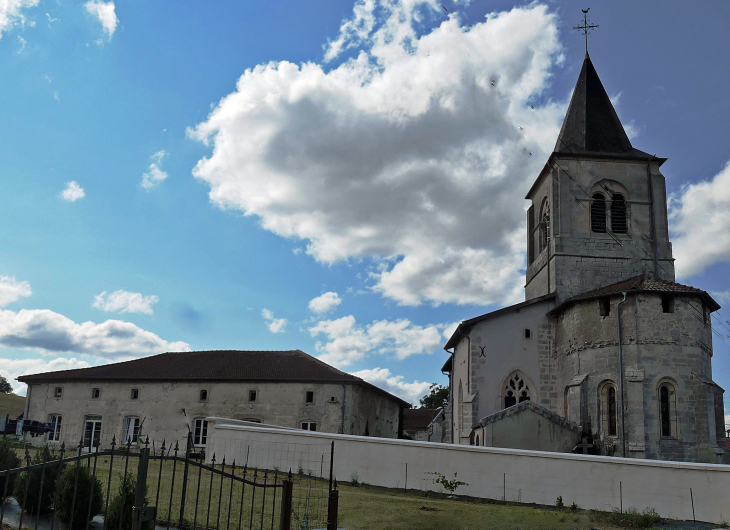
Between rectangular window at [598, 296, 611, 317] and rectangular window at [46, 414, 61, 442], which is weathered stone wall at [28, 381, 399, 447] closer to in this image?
rectangular window at [46, 414, 61, 442]

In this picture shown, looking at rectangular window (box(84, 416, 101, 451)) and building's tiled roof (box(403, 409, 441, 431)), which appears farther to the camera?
building's tiled roof (box(403, 409, 441, 431))

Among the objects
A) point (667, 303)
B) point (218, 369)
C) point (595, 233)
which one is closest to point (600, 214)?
point (595, 233)

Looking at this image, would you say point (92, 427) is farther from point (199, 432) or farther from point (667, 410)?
point (667, 410)

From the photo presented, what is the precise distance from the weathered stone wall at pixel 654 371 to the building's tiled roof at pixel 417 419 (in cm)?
3297

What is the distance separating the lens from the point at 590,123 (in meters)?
29.6

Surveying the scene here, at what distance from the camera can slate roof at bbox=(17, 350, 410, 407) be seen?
3011 cm

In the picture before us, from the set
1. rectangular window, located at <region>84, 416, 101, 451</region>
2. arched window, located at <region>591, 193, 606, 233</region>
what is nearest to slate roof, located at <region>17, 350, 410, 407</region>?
rectangular window, located at <region>84, 416, 101, 451</region>

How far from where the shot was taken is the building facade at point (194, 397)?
1167 inches

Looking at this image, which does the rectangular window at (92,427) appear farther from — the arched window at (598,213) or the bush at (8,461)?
the arched window at (598,213)

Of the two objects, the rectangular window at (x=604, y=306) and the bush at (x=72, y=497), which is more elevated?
the rectangular window at (x=604, y=306)

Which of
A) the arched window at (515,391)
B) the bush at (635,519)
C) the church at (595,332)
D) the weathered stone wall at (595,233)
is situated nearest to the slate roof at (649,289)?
the church at (595,332)

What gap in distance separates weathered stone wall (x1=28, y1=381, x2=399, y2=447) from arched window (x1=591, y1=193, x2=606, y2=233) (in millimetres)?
12963

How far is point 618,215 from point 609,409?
380 inches

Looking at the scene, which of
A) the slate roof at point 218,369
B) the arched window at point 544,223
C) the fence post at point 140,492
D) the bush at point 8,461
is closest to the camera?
the fence post at point 140,492
